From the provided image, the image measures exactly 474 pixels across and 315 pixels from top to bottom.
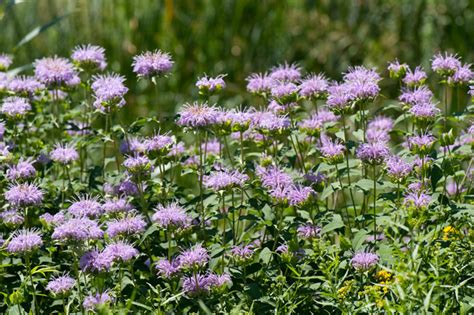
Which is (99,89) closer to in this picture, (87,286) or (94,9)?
(87,286)

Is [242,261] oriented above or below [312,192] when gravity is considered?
below

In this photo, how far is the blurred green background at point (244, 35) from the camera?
834cm

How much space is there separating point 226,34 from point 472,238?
18.7 feet

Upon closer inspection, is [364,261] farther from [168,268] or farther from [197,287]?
[168,268]

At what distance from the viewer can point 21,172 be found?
3.54m

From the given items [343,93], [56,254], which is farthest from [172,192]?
[343,93]

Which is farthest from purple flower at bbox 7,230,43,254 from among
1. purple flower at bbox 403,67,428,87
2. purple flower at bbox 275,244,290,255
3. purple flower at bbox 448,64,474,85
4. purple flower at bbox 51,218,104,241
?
purple flower at bbox 448,64,474,85

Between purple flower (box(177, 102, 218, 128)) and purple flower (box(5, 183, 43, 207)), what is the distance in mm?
619

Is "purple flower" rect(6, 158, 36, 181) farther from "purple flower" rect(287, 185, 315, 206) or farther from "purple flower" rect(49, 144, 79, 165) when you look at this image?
"purple flower" rect(287, 185, 315, 206)

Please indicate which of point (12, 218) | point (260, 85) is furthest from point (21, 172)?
point (260, 85)

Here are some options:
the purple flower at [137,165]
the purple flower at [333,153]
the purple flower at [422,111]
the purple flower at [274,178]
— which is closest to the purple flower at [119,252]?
the purple flower at [137,165]

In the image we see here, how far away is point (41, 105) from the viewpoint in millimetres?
4297

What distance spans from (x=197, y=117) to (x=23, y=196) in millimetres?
733

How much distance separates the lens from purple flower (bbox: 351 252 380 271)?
3174 mm
